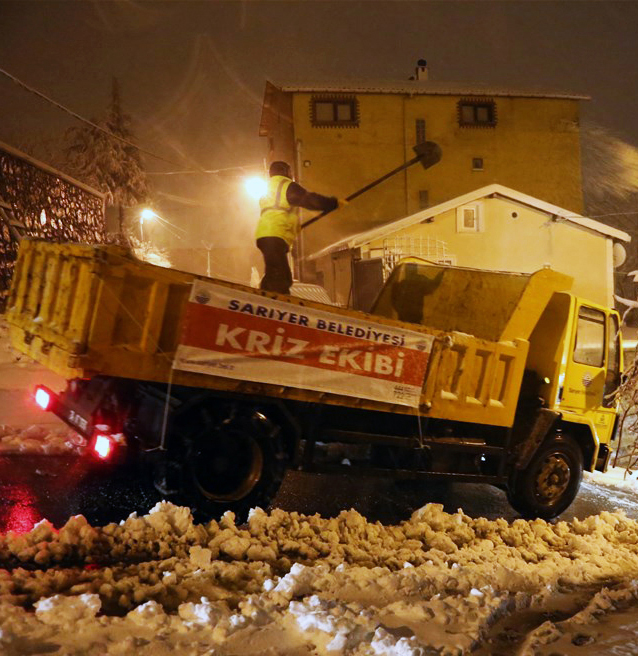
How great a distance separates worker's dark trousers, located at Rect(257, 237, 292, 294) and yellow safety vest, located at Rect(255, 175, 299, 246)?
0.07 m

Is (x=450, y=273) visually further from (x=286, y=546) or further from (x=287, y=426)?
(x=286, y=546)

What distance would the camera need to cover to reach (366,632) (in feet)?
9.99

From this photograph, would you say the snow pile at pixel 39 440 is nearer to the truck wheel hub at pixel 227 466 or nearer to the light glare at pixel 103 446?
the light glare at pixel 103 446

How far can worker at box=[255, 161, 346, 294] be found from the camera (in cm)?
629

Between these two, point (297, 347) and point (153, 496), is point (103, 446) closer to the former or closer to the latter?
point (153, 496)

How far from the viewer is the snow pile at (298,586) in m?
2.96

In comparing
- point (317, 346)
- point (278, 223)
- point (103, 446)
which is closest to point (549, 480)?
point (317, 346)

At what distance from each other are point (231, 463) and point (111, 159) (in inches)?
1406

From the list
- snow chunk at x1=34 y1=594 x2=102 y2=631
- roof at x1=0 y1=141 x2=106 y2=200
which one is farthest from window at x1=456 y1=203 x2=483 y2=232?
snow chunk at x1=34 y1=594 x2=102 y2=631

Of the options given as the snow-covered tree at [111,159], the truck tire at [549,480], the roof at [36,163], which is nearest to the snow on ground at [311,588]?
the truck tire at [549,480]

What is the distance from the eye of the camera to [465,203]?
22922 millimetres

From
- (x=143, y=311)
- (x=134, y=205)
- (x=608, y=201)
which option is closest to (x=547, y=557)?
(x=143, y=311)

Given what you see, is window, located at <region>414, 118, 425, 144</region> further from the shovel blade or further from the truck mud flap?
the truck mud flap

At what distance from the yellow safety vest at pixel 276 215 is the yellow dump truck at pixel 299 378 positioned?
1.79 m
